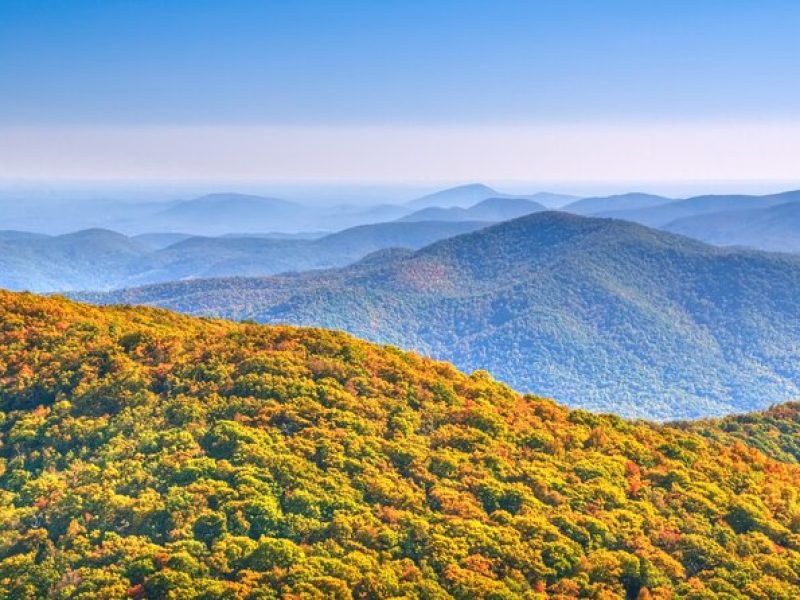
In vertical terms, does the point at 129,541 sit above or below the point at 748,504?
above

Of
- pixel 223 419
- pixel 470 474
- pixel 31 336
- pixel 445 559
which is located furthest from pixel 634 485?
pixel 31 336

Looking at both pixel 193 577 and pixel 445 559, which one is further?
pixel 445 559

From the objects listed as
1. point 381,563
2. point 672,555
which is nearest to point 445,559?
point 381,563

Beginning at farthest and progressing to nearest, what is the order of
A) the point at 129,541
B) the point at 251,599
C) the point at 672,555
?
the point at 672,555
the point at 129,541
the point at 251,599

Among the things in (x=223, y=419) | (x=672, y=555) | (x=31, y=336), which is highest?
(x=31, y=336)

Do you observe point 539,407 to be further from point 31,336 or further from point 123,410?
point 31,336

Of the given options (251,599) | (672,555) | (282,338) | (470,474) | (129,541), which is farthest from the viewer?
(282,338)
